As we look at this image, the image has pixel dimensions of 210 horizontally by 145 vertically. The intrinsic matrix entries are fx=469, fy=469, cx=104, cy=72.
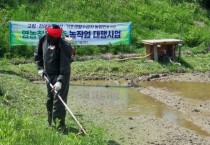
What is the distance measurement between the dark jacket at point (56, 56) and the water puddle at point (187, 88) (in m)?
5.60

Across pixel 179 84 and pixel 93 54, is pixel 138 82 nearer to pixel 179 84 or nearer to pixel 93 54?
pixel 179 84

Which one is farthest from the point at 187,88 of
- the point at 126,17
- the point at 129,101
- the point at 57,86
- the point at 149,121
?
the point at 126,17

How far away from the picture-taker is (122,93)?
42.9ft

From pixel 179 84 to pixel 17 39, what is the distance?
6.58m

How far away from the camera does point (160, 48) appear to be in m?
17.4

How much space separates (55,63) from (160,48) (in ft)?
31.3

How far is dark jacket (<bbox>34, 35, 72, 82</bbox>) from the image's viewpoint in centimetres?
816

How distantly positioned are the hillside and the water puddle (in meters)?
4.75

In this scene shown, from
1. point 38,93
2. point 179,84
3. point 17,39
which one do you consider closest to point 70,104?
point 38,93

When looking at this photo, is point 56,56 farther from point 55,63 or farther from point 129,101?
point 129,101

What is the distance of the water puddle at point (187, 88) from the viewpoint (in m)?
13.1

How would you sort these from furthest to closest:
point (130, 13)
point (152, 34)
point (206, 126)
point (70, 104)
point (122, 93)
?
point (130, 13), point (152, 34), point (122, 93), point (70, 104), point (206, 126)

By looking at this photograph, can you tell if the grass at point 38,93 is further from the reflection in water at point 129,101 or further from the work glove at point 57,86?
the reflection in water at point 129,101

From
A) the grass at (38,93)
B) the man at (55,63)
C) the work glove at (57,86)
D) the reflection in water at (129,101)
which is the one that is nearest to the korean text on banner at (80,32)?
the grass at (38,93)
